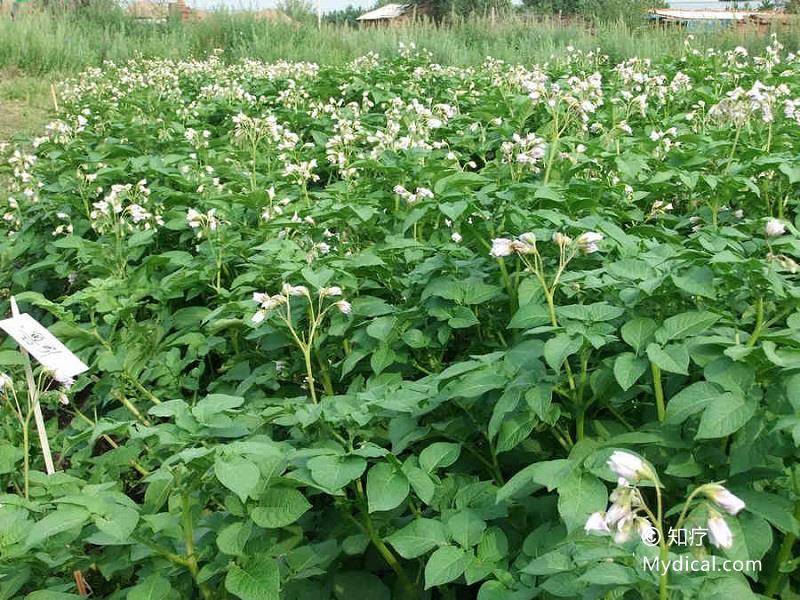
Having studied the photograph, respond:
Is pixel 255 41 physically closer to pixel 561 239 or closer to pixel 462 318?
pixel 462 318

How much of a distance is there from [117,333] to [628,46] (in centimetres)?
979

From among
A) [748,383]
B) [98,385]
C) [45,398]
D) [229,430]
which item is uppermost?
[748,383]

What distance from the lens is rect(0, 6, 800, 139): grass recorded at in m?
11.7

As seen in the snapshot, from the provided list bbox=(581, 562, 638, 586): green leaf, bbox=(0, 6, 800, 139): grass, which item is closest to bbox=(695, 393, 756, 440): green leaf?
bbox=(581, 562, 638, 586): green leaf

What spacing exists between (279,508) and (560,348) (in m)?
0.73

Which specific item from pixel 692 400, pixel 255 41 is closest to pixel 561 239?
pixel 692 400

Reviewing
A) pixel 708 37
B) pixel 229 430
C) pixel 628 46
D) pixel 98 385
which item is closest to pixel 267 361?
pixel 98 385

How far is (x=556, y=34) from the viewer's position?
559 inches

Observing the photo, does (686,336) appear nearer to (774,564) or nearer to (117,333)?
(774,564)

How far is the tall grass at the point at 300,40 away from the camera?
12.1 meters

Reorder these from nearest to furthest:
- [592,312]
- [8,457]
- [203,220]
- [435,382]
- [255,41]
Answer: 1. [592,312]
2. [435,382]
3. [8,457]
4. [203,220]
5. [255,41]

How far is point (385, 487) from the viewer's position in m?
1.73

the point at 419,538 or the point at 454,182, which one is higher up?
the point at 454,182

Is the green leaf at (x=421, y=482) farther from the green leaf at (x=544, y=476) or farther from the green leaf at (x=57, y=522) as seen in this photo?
the green leaf at (x=57, y=522)
